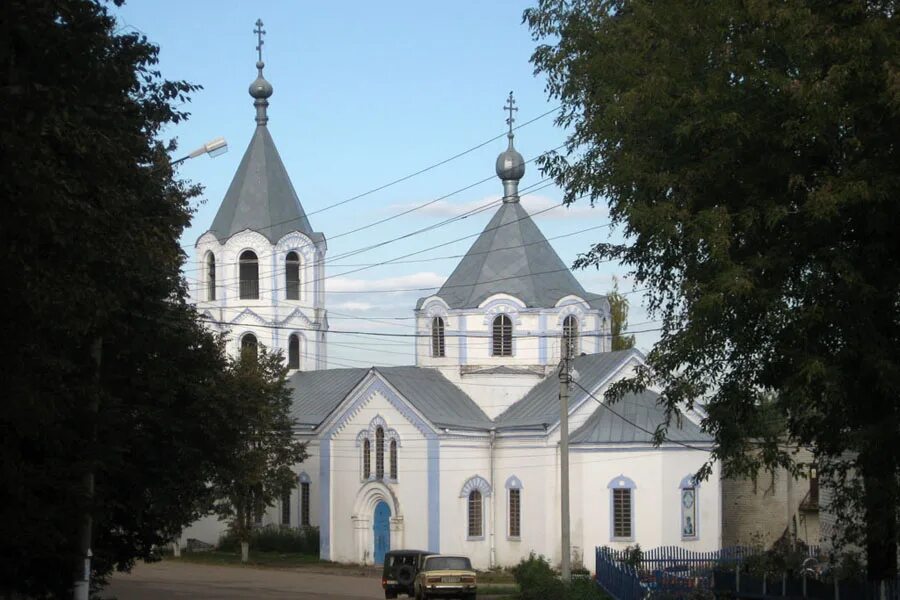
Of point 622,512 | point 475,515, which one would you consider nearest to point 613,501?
point 622,512

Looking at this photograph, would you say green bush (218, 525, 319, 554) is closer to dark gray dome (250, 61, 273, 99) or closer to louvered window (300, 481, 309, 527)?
louvered window (300, 481, 309, 527)

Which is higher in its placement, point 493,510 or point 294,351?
point 294,351

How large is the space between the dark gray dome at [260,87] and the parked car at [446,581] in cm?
3076

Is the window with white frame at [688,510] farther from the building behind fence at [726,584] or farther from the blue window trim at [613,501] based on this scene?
the building behind fence at [726,584]

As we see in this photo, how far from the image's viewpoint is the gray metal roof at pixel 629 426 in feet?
145

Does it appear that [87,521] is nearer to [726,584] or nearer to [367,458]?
[726,584]

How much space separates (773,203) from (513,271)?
1312 inches

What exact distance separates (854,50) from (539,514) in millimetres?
31260

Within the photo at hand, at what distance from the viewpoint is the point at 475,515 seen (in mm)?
46594

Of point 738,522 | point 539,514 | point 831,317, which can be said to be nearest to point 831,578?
point 831,317

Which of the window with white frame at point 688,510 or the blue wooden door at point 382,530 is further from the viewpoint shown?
the blue wooden door at point 382,530

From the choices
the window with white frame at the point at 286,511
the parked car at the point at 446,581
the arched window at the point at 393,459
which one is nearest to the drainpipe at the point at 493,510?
the arched window at the point at 393,459

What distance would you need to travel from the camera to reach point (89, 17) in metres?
12.5

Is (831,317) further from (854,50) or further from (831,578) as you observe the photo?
(831,578)
